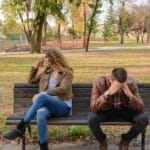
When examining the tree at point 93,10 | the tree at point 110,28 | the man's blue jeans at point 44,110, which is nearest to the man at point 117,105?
the man's blue jeans at point 44,110

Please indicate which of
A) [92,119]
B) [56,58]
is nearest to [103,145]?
[92,119]

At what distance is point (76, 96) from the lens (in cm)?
773

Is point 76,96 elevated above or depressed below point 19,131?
above

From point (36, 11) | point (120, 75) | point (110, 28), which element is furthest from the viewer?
point (110, 28)

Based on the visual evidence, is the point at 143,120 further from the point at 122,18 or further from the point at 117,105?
the point at 122,18

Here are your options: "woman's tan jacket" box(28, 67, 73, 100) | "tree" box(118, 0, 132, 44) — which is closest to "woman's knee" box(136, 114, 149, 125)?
"woman's tan jacket" box(28, 67, 73, 100)

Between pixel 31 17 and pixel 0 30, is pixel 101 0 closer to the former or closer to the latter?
pixel 31 17

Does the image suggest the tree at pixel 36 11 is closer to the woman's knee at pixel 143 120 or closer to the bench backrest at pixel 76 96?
the bench backrest at pixel 76 96

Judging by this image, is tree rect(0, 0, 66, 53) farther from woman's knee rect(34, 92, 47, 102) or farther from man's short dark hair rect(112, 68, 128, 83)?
man's short dark hair rect(112, 68, 128, 83)

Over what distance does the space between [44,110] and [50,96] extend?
25 cm

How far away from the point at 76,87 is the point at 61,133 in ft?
2.51

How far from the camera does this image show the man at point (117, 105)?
6.69 m

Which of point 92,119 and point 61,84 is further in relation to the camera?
point 61,84

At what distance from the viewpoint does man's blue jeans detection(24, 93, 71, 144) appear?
22.3 feet
